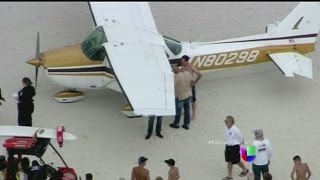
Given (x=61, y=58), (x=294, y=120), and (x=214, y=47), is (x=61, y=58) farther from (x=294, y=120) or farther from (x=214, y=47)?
(x=294, y=120)

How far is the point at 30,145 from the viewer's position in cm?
1080

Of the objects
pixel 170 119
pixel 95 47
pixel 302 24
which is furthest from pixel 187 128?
pixel 302 24

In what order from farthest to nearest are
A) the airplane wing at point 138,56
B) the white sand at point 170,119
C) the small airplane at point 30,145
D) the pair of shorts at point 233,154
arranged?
the white sand at point 170,119 → the airplane wing at point 138,56 → the pair of shorts at point 233,154 → the small airplane at point 30,145

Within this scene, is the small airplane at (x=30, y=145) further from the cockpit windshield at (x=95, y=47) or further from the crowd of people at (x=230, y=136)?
the cockpit windshield at (x=95, y=47)

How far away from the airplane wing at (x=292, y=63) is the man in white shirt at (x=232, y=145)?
2795 mm

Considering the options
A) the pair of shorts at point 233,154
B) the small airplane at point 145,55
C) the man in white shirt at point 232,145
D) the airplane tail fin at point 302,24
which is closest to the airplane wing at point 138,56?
the small airplane at point 145,55

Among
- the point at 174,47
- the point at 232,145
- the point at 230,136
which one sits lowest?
the point at 232,145

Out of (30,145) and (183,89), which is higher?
(183,89)

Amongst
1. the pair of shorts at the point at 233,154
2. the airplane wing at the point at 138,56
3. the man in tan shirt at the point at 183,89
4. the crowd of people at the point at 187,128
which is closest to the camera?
the crowd of people at the point at 187,128

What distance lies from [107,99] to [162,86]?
238 cm

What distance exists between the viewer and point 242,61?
1464 cm

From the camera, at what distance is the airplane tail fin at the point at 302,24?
582 inches

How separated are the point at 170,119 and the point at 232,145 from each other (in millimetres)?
2414

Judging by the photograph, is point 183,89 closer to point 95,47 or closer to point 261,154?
point 95,47
